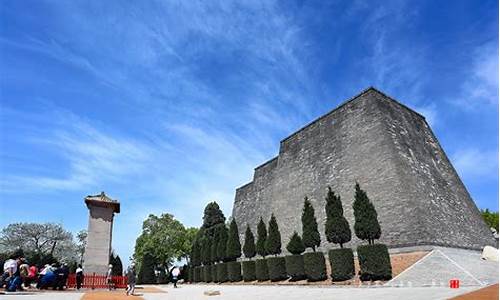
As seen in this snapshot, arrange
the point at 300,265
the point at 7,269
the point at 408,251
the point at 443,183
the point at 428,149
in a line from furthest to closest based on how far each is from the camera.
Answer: the point at 428,149
the point at 443,183
the point at 300,265
the point at 408,251
the point at 7,269

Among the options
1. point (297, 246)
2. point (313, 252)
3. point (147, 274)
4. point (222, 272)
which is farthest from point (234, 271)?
point (147, 274)

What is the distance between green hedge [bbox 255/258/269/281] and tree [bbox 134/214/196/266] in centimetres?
2248

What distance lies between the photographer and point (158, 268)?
41.2 m

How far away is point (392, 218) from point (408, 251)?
6.74ft

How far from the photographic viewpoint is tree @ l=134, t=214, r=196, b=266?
40.1m

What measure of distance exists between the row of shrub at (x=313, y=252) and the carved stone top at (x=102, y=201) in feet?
26.8

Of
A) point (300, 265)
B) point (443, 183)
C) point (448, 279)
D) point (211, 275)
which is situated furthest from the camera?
point (211, 275)

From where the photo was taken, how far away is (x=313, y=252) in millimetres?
16891

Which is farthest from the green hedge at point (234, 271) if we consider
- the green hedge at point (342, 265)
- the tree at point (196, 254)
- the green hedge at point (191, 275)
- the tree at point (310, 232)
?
the green hedge at point (342, 265)

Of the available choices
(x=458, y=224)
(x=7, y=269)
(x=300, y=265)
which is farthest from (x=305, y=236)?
(x=7, y=269)

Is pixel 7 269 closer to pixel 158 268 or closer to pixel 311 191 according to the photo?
pixel 311 191

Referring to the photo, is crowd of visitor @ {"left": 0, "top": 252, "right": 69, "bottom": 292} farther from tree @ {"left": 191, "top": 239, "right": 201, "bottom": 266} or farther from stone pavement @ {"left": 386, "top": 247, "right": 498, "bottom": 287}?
tree @ {"left": 191, "top": 239, "right": 201, "bottom": 266}

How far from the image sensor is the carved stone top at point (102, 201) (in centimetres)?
1627

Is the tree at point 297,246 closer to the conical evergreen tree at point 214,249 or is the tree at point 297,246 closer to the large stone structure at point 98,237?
the large stone structure at point 98,237
